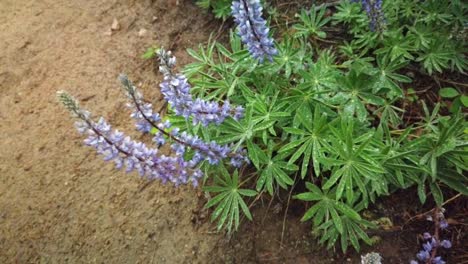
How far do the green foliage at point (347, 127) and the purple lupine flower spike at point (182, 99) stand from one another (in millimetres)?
208

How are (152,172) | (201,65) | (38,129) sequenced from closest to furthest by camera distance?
(152,172)
(201,65)
(38,129)

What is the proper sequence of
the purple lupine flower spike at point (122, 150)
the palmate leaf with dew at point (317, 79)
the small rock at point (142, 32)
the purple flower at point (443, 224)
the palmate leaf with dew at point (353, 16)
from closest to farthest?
the purple lupine flower spike at point (122, 150)
the purple flower at point (443, 224)
the palmate leaf with dew at point (317, 79)
the palmate leaf with dew at point (353, 16)
the small rock at point (142, 32)

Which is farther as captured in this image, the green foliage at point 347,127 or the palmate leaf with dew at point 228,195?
the palmate leaf with dew at point 228,195

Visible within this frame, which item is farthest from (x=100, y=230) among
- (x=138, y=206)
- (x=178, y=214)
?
(x=178, y=214)

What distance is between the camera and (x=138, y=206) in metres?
2.65

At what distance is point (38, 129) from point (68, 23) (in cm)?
100

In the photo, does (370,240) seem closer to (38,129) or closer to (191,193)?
(191,193)

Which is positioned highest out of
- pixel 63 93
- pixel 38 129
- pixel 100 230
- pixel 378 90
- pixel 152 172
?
pixel 63 93

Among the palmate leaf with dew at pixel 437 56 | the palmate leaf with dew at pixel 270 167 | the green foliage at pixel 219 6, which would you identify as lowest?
the palmate leaf with dew at pixel 270 167

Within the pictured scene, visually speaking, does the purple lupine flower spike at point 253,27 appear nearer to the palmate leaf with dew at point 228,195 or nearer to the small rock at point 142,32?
the palmate leaf with dew at point 228,195

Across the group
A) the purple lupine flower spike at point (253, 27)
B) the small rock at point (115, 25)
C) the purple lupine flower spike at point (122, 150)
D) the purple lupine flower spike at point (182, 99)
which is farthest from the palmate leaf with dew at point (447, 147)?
the small rock at point (115, 25)

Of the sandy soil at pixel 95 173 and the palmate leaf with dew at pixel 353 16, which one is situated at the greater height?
the palmate leaf with dew at pixel 353 16

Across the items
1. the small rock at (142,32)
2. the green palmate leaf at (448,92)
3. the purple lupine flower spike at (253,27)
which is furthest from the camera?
the small rock at (142,32)

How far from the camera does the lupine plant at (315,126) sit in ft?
6.09
